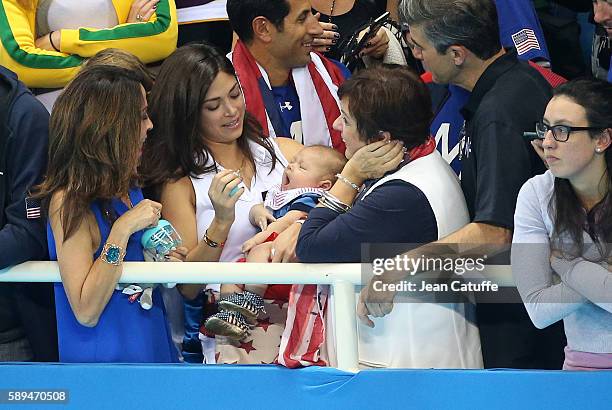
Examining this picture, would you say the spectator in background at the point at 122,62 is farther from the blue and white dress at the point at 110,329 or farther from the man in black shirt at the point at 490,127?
the man in black shirt at the point at 490,127

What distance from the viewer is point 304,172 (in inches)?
151

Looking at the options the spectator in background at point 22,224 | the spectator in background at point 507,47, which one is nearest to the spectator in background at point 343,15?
the spectator in background at point 507,47

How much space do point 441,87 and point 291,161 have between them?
2.04ft

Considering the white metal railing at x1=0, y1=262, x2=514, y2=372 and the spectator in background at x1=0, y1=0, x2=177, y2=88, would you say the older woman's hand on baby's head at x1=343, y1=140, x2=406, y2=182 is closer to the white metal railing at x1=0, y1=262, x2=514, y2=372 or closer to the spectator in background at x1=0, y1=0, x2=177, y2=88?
the white metal railing at x1=0, y1=262, x2=514, y2=372

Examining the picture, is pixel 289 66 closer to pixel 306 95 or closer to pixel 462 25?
pixel 306 95

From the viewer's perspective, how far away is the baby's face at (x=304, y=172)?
382 centimetres

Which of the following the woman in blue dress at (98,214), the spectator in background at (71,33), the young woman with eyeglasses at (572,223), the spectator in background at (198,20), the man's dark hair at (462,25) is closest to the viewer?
the young woman with eyeglasses at (572,223)

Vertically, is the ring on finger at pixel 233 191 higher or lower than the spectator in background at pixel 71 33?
lower

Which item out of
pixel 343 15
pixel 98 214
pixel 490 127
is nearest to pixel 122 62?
pixel 98 214

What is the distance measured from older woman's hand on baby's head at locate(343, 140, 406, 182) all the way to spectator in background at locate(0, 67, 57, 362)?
3.05 ft

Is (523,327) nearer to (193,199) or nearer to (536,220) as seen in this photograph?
(536,220)

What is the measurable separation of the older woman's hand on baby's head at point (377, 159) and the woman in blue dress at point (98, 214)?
0.60m

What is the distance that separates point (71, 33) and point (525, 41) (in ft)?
5.69

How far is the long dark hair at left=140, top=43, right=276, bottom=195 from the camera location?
378cm
